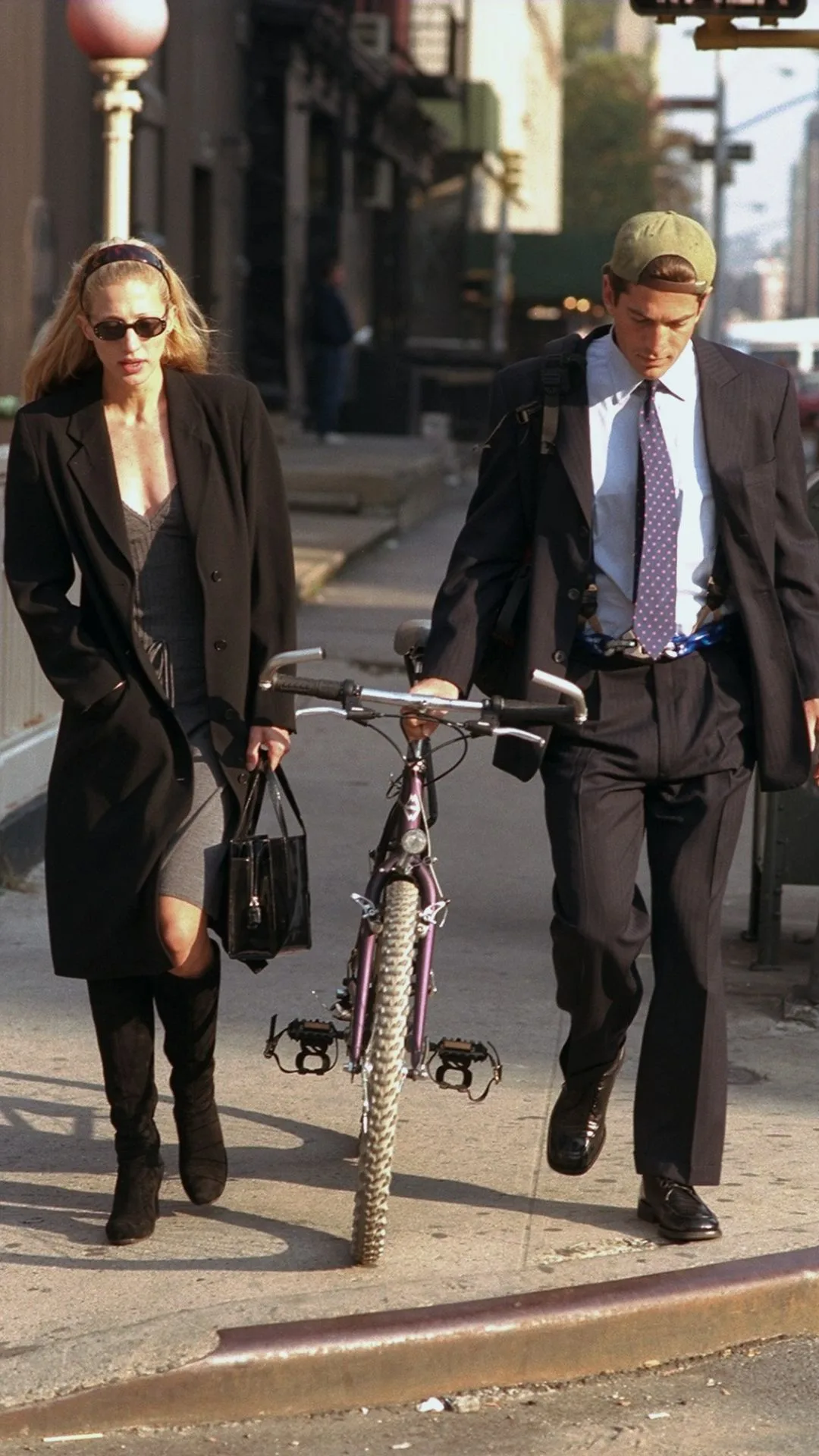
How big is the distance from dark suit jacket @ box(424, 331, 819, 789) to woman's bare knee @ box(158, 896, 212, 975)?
2.18 ft

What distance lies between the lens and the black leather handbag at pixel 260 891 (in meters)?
4.35

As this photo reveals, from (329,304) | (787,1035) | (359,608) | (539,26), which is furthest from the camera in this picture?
(539,26)

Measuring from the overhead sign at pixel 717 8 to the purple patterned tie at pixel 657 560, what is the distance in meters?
3.02

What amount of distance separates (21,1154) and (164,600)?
147cm

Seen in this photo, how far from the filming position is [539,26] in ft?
244

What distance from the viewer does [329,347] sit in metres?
25.7

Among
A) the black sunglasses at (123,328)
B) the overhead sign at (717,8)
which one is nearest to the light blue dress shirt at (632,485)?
the black sunglasses at (123,328)

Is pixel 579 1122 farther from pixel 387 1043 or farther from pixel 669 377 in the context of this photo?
pixel 669 377

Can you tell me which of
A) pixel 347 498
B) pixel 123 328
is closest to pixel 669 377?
pixel 123 328

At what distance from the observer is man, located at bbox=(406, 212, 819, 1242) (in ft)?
14.2

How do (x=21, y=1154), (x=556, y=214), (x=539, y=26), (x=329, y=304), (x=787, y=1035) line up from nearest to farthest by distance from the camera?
(x=21, y=1154) → (x=787, y=1035) → (x=329, y=304) → (x=539, y=26) → (x=556, y=214)

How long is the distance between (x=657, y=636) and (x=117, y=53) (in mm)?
6061

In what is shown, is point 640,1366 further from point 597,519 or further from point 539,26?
point 539,26

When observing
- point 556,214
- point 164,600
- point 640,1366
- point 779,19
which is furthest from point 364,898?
point 556,214
